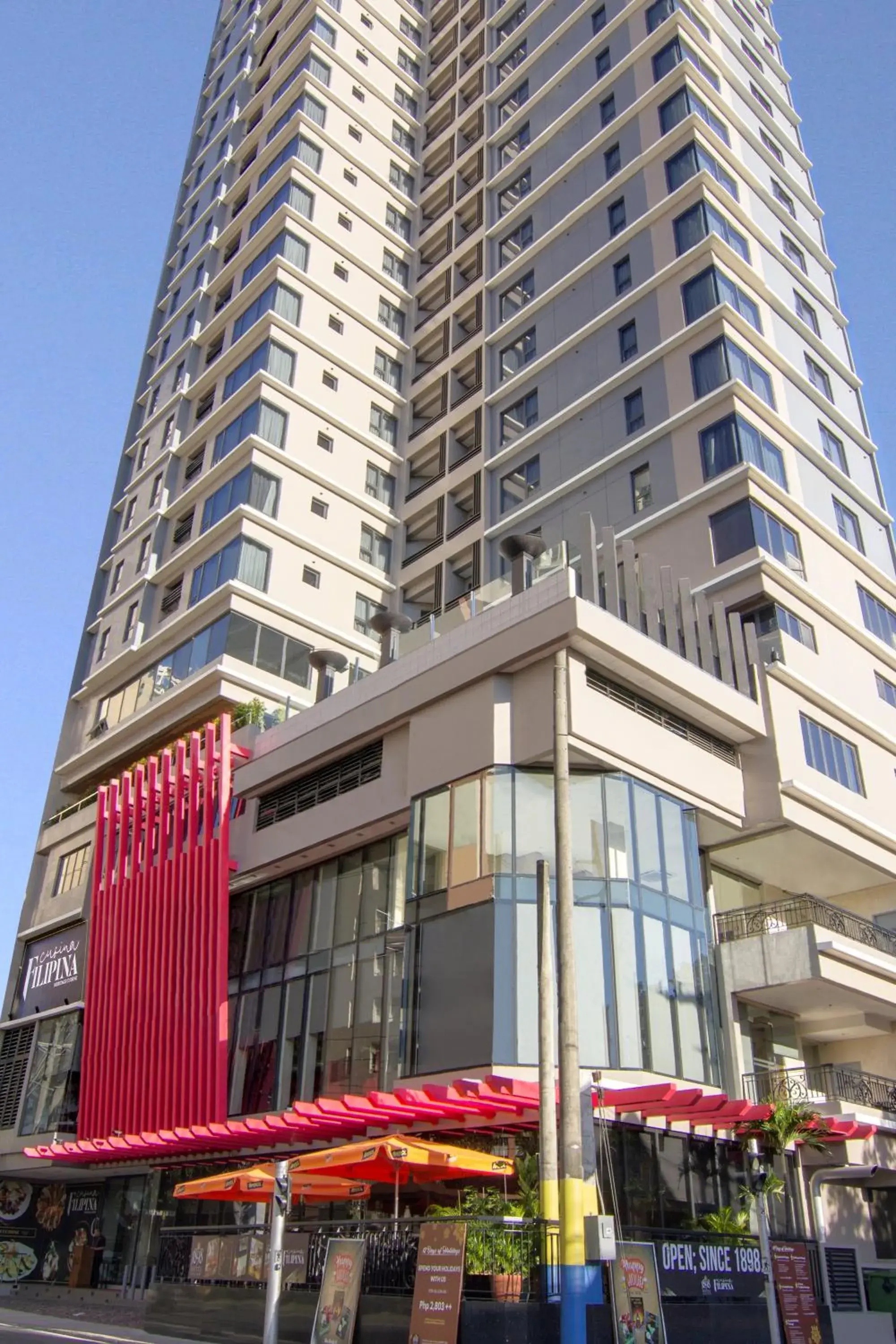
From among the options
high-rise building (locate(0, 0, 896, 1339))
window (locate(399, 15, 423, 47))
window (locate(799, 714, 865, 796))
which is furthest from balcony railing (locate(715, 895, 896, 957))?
window (locate(399, 15, 423, 47))

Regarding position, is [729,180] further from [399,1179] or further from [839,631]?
[399,1179]

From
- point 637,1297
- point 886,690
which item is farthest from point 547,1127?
point 886,690

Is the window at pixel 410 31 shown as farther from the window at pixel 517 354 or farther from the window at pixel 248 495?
the window at pixel 248 495

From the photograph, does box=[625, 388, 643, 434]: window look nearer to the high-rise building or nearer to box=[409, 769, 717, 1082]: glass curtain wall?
the high-rise building

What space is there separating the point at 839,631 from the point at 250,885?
64.1 feet

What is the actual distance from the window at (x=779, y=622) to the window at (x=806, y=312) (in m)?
16.0

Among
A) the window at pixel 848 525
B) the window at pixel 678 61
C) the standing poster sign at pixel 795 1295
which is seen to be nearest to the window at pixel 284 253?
the window at pixel 678 61

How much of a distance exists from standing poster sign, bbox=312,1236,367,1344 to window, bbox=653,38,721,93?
1690 inches

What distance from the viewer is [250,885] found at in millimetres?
32906

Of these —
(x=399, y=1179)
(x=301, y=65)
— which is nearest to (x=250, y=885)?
(x=399, y=1179)

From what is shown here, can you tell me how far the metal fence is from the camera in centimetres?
1474

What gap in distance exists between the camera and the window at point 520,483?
4222 cm

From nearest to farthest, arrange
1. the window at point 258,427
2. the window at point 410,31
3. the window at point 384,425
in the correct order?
the window at point 258,427 → the window at point 384,425 → the window at point 410,31

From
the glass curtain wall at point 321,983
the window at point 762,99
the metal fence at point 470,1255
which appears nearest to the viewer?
the metal fence at point 470,1255
